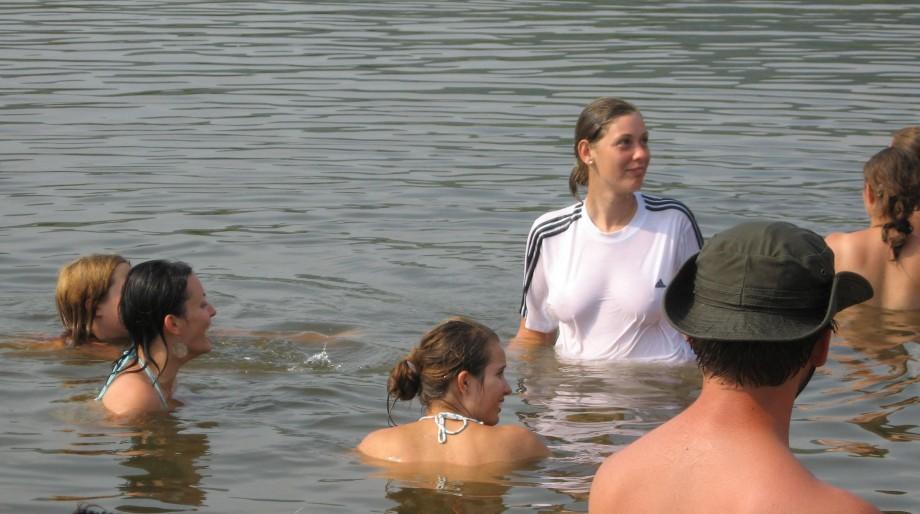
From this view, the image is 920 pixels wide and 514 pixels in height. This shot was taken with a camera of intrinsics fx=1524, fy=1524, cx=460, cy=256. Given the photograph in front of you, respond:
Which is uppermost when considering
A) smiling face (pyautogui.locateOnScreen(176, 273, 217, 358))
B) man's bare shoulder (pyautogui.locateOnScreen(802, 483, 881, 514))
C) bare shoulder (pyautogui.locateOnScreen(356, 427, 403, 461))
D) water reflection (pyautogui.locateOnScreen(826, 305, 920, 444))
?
man's bare shoulder (pyautogui.locateOnScreen(802, 483, 881, 514))

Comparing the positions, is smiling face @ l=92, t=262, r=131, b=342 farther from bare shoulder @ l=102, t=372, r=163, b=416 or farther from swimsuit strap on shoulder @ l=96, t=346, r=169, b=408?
bare shoulder @ l=102, t=372, r=163, b=416

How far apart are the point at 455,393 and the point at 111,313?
293cm

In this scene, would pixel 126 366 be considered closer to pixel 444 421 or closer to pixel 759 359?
pixel 444 421

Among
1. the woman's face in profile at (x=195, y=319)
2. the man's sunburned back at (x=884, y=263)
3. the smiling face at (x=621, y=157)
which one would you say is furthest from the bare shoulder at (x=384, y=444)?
the man's sunburned back at (x=884, y=263)

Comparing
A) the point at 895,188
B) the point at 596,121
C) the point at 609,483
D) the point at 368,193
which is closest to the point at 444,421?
the point at 596,121

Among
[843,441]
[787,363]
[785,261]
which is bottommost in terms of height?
[843,441]

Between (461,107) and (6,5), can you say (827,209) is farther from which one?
(6,5)

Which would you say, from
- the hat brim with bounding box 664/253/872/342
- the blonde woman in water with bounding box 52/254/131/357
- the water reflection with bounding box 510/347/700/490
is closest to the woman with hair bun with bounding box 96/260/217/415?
the blonde woman in water with bounding box 52/254/131/357

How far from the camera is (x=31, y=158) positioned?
1399cm

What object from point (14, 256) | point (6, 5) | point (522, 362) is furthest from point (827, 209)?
point (6, 5)

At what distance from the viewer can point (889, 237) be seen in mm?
9586

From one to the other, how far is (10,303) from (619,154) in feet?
14.6

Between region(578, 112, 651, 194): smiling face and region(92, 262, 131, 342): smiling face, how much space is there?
2742 millimetres

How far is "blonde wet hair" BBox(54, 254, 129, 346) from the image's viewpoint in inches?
338
